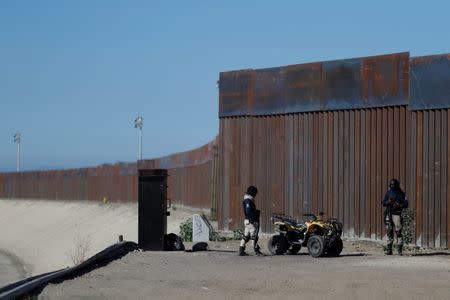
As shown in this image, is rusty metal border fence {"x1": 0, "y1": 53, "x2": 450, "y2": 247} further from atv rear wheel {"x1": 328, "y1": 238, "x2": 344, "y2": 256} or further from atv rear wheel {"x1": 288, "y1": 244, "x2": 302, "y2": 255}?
atv rear wheel {"x1": 288, "y1": 244, "x2": 302, "y2": 255}

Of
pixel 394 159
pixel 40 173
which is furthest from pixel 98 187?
pixel 394 159

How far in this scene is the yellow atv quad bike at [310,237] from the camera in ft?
69.2

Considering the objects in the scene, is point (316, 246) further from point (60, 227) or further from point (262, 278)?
point (60, 227)

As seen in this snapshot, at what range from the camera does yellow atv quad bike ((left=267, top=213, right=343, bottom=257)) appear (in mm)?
21078

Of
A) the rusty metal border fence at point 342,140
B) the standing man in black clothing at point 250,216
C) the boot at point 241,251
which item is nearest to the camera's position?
the standing man in black clothing at point 250,216

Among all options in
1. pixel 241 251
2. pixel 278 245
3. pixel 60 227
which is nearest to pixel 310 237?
pixel 278 245

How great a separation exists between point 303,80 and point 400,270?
10938 mm

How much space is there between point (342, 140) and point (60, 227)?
4219 centimetres

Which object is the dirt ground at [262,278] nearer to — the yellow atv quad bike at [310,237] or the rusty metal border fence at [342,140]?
the yellow atv quad bike at [310,237]

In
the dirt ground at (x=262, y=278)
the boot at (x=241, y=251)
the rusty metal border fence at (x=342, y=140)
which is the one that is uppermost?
the rusty metal border fence at (x=342, y=140)

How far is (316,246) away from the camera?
69.1 feet

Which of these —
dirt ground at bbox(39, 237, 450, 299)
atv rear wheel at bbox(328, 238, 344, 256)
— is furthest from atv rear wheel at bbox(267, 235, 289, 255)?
atv rear wheel at bbox(328, 238, 344, 256)

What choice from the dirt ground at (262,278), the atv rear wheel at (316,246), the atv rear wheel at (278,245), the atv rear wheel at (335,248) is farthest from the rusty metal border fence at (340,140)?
the atv rear wheel at (316,246)

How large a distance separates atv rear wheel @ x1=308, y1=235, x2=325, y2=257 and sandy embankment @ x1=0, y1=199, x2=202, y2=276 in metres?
17.6
